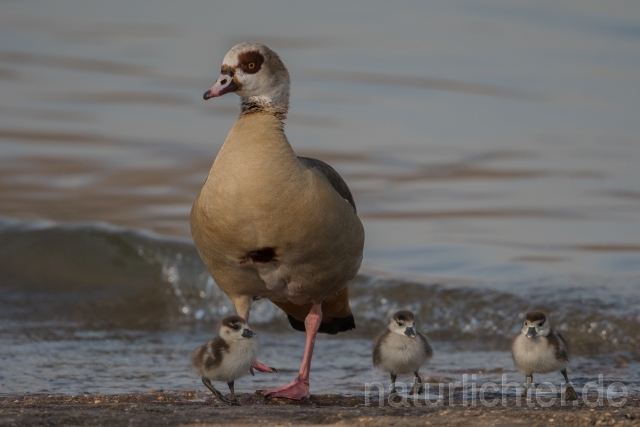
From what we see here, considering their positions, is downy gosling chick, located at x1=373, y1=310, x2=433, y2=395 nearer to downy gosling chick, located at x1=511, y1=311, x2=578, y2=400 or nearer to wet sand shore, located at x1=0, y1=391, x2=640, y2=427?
downy gosling chick, located at x1=511, y1=311, x2=578, y2=400

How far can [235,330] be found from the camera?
7305 millimetres

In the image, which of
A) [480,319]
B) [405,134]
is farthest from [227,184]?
[405,134]

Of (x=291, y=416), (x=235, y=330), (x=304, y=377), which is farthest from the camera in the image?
(x=304, y=377)

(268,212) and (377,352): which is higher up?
(268,212)

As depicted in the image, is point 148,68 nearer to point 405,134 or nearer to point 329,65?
point 329,65

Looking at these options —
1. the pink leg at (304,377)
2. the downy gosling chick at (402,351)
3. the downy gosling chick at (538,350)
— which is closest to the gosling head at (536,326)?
the downy gosling chick at (538,350)

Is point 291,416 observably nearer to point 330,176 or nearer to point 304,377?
point 304,377

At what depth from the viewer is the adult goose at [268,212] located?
22.8ft

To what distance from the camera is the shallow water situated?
33.7ft

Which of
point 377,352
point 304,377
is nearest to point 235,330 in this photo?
point 304,377

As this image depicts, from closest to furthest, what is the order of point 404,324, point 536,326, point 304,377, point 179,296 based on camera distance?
point 304,377 < point 536,326 < point 404,324 < point 179,296

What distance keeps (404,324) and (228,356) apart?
133 centimetres

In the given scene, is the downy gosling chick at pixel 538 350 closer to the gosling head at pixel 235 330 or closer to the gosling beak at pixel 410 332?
the gosling beak at pixel 410 332

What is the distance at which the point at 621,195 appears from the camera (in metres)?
15.0
